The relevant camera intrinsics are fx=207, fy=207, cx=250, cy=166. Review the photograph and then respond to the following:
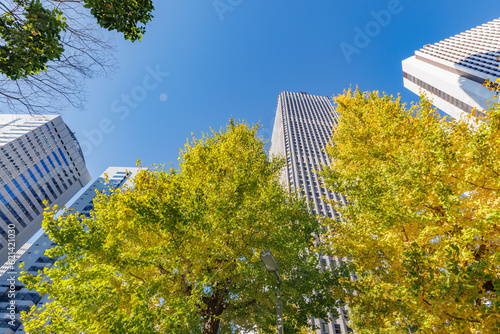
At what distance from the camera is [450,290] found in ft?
12.8

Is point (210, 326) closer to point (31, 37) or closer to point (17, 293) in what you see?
point (31, 37)

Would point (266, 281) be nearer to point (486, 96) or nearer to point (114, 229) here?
point (114, 229)

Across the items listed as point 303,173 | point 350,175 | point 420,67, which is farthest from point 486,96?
point 350,175

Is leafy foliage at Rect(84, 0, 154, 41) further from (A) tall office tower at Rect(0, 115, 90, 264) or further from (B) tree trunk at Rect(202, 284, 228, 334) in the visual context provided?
(A) tall office tower at Rect(0, 115, 90, 264)

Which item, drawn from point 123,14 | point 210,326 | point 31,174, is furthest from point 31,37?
point 31,174

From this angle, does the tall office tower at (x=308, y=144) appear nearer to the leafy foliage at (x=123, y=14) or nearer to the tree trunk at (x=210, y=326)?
the tree trunk at (x=210, y=326)

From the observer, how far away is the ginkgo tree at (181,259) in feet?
17.5

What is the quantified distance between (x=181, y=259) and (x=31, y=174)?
231 ft

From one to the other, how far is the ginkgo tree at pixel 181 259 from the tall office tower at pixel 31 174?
52029 millimetres

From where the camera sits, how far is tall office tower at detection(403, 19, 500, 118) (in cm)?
3716

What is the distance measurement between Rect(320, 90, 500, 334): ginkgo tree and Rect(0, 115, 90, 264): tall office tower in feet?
191

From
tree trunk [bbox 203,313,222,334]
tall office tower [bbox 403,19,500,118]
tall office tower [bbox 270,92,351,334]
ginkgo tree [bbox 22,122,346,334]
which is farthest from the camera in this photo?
tall office tower [bbox 270,92,351,334]

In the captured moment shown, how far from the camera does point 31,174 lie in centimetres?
→ 5238

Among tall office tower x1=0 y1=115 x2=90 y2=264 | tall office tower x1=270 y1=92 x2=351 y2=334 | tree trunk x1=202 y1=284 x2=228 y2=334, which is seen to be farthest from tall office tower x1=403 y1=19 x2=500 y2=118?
tall office tower x1=0 y1=115 x2=90 y2=264
